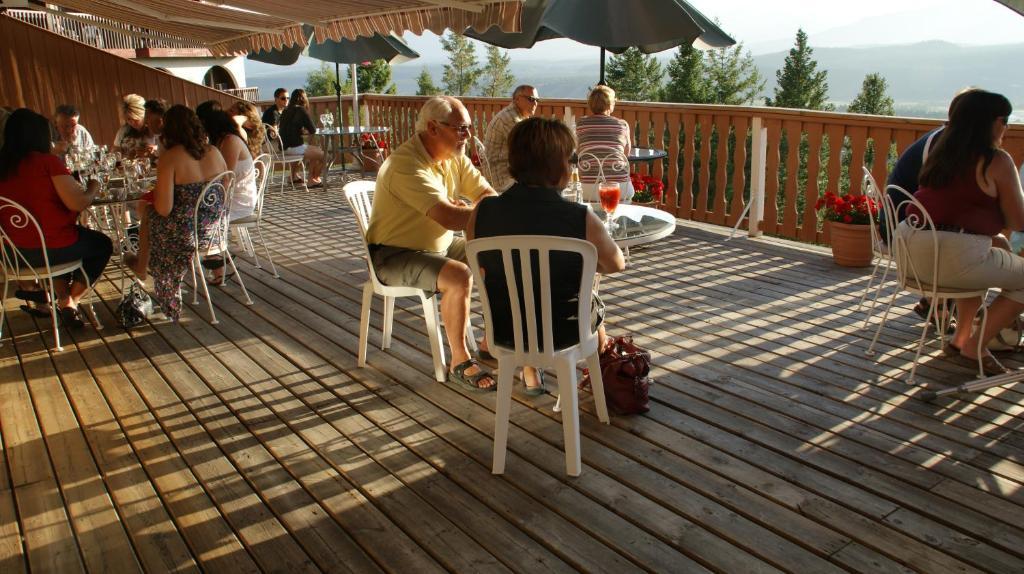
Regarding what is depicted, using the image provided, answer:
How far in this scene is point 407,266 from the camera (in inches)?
132

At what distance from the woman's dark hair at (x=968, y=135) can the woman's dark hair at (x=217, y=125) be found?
4105 mm

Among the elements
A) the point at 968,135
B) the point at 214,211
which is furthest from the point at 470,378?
the point at 968,135

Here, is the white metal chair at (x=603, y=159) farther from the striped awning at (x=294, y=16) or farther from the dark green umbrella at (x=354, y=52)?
the dark green umbrella at (x=354, y=52)

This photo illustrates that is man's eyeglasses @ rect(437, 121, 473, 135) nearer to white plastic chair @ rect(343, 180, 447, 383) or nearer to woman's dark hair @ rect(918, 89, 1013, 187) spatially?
white plastic chair @ rect(343, 180, 447, 383)

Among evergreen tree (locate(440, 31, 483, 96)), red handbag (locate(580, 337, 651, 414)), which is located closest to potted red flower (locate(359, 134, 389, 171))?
red handbag (locate(580, 337, 651, 414))

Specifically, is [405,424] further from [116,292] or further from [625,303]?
[116,292]

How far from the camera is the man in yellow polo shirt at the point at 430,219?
3.17m

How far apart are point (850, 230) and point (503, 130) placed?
2503 mm

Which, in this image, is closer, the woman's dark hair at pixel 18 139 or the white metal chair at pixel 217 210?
the woman's dark hair at pixel 18 139

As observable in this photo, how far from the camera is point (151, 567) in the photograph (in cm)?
214

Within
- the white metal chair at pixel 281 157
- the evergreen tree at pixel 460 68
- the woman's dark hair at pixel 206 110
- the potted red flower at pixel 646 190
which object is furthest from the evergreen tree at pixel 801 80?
the woman's dark hair at pixel 206 110

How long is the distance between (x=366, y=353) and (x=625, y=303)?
163 cm

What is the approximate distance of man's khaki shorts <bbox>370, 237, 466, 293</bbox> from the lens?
330 centimetres

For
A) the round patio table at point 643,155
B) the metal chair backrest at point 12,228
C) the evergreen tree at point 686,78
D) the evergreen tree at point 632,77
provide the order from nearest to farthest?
the metal chair backrest at point 12,228 < the round patio table at point 643,155 < the evergreen tree at point 686,78 < the evergreen tree at point 632,77
